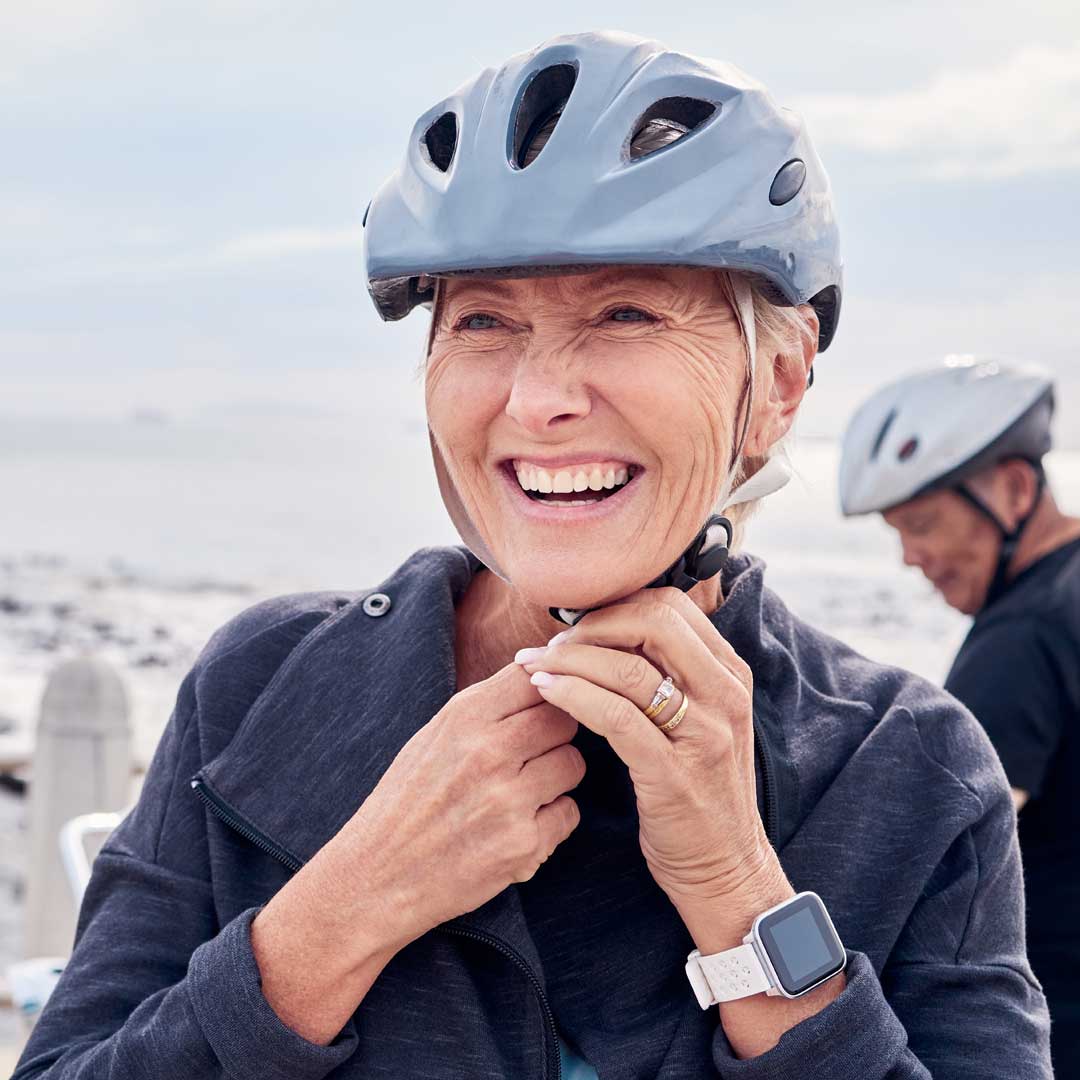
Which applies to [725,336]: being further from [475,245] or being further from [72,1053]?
[72,1053]

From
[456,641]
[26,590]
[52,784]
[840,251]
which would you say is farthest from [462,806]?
[26,590]

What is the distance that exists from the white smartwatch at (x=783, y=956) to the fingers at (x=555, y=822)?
286 mm

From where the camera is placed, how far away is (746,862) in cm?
206

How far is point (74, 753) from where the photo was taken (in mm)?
5523

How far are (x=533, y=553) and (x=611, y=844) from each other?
21.8 inches

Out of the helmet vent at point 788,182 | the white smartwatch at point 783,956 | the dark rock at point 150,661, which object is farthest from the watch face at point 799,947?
the dark rock at point 150,661

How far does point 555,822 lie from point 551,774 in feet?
0.25

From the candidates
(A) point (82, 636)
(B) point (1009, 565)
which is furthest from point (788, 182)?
(A) point (82, 636)

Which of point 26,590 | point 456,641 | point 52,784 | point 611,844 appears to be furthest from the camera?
point 26,590

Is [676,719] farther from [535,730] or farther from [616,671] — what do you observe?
[535,730]

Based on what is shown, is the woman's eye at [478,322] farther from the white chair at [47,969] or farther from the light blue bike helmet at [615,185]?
the white chair at [47,969]

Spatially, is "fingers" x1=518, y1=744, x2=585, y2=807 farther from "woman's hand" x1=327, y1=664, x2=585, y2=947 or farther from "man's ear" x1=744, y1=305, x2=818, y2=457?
"man's ear" x1=744, y1=305, x2=818, y2=457

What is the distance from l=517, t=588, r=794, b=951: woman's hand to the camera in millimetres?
1958

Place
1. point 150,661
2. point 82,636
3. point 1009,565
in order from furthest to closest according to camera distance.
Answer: point 82,636 → point 150,661 → point 1009,565
